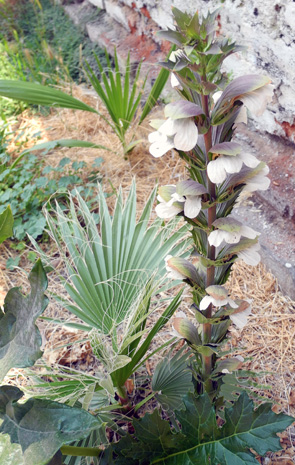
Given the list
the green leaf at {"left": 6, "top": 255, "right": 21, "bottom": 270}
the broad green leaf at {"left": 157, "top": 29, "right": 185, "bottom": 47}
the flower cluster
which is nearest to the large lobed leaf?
the flower cluster

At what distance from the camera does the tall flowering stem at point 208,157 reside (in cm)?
66

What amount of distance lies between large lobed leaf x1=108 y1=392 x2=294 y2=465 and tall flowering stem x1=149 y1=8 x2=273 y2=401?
0.13 meters

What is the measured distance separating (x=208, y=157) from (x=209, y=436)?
0.56 metres

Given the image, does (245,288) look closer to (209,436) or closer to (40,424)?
(209,436)

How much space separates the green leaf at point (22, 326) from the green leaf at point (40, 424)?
0.06 m

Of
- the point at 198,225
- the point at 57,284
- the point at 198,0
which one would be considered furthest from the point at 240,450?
the point at 198,0

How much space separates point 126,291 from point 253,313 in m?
0.62

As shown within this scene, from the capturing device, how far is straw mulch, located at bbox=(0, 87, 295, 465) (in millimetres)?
1404

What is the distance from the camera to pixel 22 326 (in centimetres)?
85

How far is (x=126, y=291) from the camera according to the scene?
123cm

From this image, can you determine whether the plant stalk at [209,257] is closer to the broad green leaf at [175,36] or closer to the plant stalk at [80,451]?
the broad green leaf at [175,36]

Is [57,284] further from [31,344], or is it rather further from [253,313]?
[31,344]

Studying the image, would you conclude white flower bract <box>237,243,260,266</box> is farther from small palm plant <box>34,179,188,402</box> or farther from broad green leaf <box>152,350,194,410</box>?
broad green leaf <box>152,350,194,410</box>

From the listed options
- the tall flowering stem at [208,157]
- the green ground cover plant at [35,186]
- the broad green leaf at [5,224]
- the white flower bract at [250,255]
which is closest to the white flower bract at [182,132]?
the tall flowering stem at [208,157]
